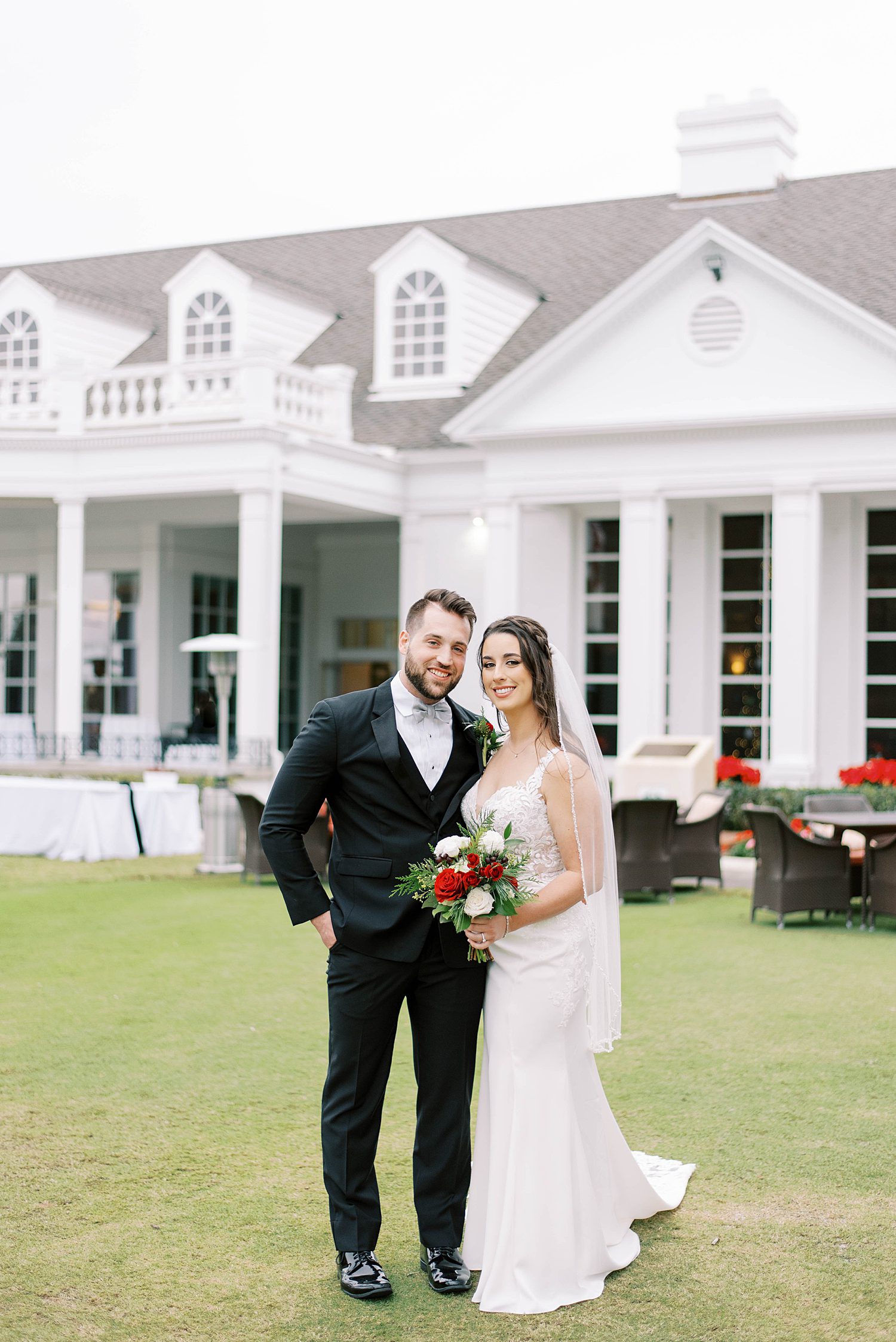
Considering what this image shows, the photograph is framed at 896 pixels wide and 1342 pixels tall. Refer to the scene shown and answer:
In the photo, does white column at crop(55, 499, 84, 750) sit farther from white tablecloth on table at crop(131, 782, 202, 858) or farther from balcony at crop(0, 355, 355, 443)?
white tablecloth on table at crop(131, 782, 202, 858)

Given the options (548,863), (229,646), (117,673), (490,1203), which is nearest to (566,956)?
(548,863)

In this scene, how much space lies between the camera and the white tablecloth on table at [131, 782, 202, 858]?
15.2 metres

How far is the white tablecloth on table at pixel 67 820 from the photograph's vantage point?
14844 millimetres

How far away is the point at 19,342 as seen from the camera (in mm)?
22344

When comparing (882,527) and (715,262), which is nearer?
(715,262)

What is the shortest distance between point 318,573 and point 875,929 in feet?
45.9

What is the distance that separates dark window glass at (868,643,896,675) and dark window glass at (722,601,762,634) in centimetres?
138

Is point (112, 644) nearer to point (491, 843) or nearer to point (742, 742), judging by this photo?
point (742, 742)

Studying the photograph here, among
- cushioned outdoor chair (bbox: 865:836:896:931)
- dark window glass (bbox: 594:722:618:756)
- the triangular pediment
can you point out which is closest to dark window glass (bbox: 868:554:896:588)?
the triangular pediment

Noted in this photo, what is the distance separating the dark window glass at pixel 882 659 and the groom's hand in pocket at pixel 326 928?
14.7 m

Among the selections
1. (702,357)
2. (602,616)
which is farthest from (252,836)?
(702,357)

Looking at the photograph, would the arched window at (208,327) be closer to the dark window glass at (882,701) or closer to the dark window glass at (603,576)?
the dark window glass at (603,576)

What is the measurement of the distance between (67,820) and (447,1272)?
1135 centimetres

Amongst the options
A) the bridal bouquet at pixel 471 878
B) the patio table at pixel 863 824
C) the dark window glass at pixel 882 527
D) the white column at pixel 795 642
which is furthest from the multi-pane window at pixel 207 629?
the bridal bouquet at pixel 471 878
